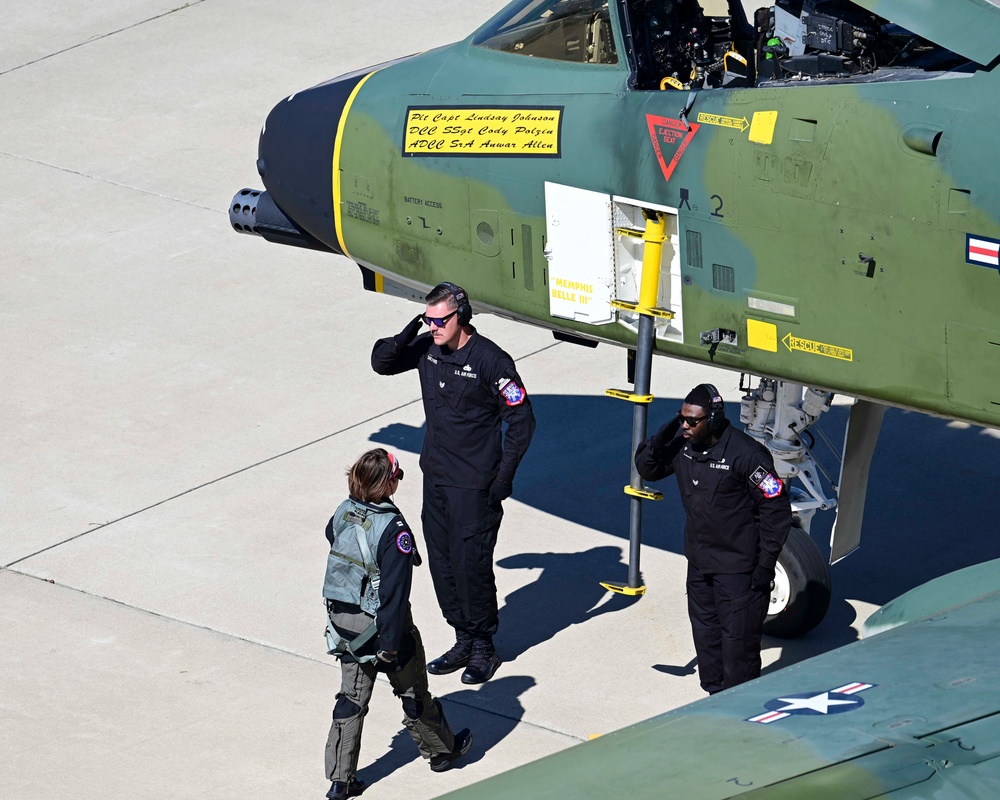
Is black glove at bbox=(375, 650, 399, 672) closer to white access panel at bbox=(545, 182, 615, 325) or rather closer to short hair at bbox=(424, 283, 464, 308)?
short hair at bbox=(424, 283, 464, 308)

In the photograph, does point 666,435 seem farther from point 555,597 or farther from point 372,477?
point 555,597

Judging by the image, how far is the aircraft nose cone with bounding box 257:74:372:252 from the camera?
30.3 feet

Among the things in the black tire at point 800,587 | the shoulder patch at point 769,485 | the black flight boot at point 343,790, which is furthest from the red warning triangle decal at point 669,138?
the black flight boot at point 343,790

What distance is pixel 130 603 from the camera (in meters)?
9.05

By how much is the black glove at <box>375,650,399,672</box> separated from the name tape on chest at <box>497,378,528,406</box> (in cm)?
151

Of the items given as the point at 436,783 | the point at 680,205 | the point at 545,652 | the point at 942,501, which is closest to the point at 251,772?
the point at 436,783

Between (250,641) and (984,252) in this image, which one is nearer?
(984,252)

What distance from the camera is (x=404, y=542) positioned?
6.90 meters

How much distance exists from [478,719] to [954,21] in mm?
3770

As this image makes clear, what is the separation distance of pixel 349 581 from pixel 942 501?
14.6ft

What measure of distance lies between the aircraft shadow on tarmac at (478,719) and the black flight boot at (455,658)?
0.15 m

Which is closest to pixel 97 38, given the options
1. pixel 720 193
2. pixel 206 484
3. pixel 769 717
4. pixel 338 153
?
pixel 206 484

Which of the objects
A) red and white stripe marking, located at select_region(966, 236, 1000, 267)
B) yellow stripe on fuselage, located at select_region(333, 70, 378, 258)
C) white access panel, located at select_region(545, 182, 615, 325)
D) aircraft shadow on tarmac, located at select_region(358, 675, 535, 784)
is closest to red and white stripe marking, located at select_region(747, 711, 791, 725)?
red and white stripe marking, located at select_region(966, 236, 1000, 267)

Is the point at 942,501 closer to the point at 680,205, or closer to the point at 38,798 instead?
the point at 680,205
